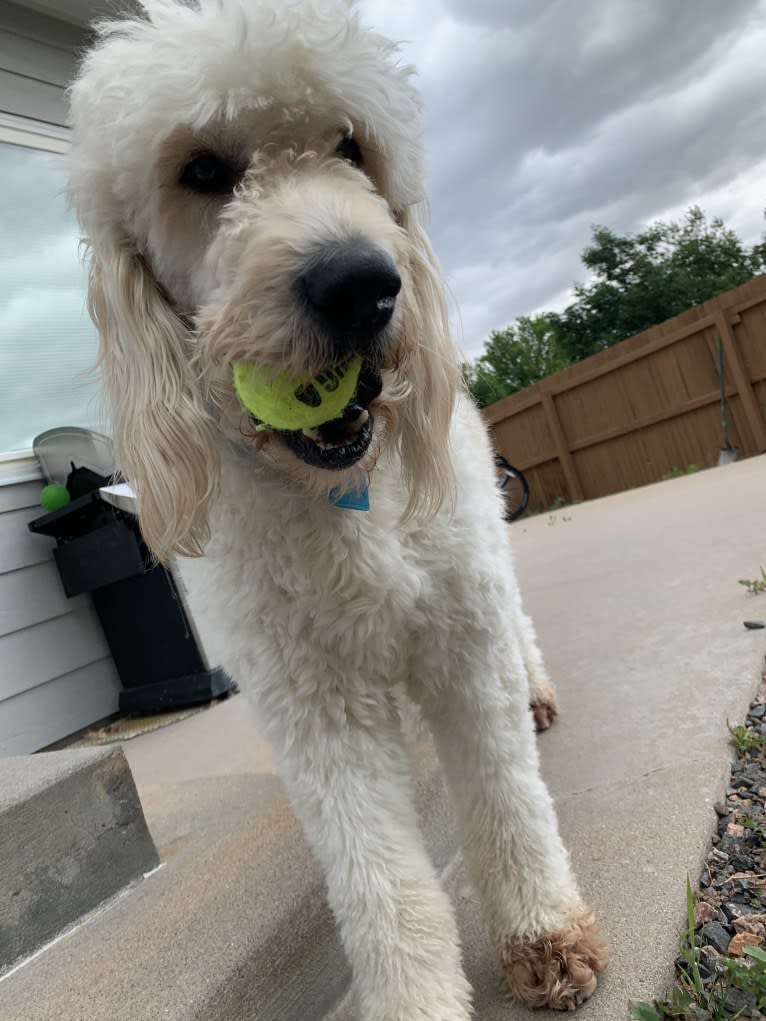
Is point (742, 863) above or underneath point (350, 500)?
underneath

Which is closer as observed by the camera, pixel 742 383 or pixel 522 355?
pixel 742 383

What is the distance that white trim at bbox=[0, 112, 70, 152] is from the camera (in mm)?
4363

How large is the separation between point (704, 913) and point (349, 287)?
56.8 inches

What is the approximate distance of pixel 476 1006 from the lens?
167 centimetres

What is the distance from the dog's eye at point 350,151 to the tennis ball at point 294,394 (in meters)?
0.52

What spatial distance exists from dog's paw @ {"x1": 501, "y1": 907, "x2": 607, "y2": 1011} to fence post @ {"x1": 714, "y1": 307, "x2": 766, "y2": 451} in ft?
34.0

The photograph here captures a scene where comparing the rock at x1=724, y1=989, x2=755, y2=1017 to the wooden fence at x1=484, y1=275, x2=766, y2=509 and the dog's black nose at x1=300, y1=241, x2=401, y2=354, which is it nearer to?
the dog's black nose at x1=300, y1=241, x2=401, y2=354

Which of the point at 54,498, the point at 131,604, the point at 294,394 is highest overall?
the point at 54,498

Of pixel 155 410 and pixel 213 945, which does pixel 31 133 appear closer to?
pixel 155 410

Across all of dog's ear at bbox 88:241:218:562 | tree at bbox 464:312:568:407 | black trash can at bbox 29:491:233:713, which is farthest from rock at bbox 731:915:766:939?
tree at bbox 464:312:568:407

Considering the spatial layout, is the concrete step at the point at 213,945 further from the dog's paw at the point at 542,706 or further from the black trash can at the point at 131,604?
the black trash can at the point at 131,604

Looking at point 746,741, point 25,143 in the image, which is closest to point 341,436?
point 746,741

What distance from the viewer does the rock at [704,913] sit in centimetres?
164

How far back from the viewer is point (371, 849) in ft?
5.25
